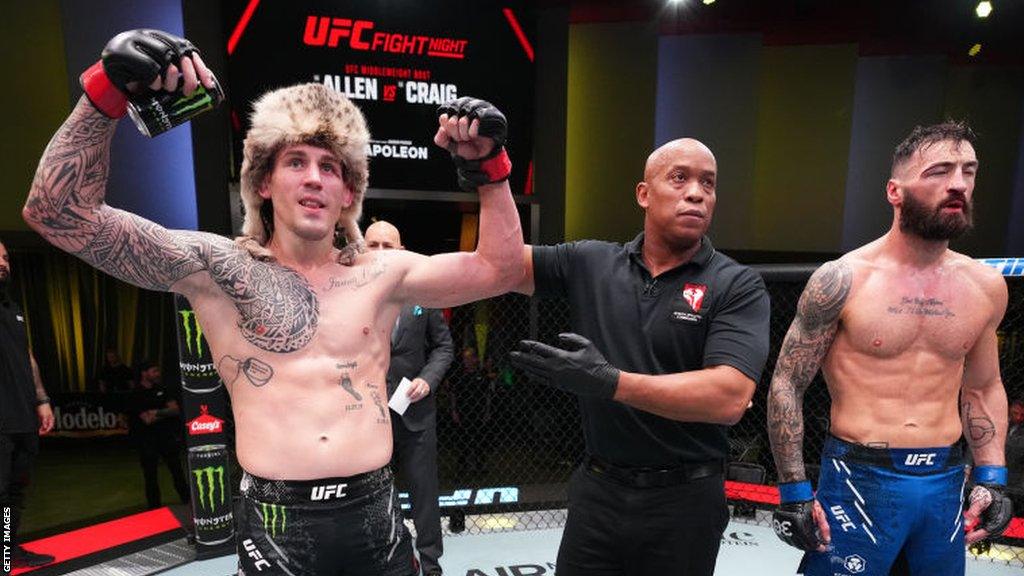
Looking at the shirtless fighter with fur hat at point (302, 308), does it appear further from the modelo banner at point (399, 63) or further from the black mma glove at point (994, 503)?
the modelo banner at point (399, 63)

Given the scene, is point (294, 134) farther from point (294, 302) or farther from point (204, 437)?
point (204, 437)

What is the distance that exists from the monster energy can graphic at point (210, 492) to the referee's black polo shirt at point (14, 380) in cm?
87

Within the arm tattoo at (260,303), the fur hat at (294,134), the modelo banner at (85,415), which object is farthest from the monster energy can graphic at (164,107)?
the modelo banner at (85,415)

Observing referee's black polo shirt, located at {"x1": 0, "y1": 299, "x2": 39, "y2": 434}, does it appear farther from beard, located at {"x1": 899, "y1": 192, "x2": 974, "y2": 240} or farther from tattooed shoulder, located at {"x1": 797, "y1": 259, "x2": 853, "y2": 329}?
beard, located at {"x1": 899, "y1": 192, "x2": 974, "y2": 240}

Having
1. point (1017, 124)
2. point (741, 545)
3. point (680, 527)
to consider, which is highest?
point (1017, 124)

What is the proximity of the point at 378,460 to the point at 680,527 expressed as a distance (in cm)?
93

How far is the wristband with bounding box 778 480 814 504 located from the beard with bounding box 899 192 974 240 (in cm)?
99

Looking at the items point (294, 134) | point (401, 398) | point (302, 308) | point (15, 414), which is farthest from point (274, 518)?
point (15, 414)

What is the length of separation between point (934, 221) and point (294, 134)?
211 centimetres

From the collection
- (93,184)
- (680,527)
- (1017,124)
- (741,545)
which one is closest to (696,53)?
(1017,124)

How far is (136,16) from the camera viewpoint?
4.55 metres

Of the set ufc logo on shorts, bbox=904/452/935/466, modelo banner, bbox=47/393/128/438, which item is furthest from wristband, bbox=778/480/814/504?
modelo banner, bbox=47/393/128/438

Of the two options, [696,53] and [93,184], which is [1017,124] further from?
[93,184]

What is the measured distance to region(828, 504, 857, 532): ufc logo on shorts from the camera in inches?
77.7
